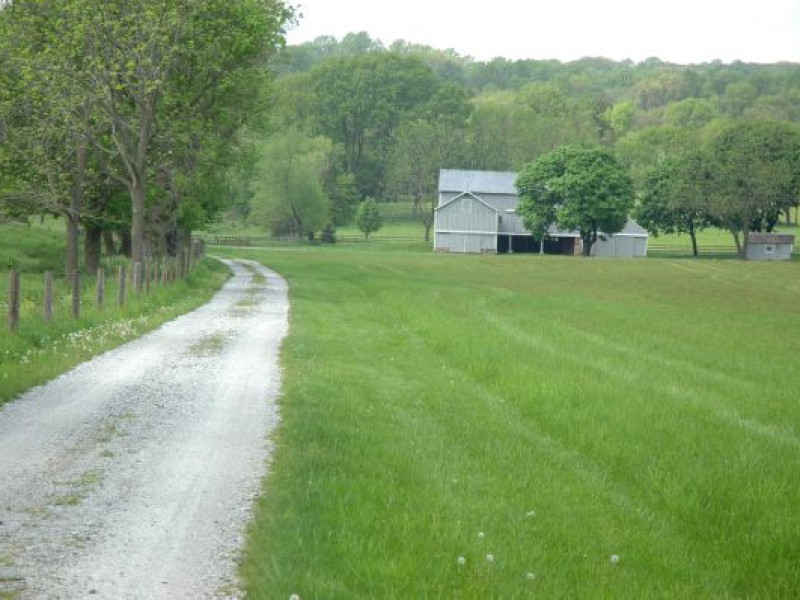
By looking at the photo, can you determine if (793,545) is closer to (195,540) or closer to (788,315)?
(195,540)

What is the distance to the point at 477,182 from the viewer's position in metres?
118

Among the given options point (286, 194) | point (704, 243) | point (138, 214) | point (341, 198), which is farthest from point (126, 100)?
point (341, 198)

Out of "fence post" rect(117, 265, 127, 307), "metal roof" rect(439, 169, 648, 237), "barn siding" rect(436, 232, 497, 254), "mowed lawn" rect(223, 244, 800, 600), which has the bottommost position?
"mowed lawn" rect(223, 244, 800, 600)

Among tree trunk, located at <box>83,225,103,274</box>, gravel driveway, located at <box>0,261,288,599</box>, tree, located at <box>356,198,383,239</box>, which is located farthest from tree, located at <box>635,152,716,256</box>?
gravel driveway, located at <box>0,261,288,599</box>

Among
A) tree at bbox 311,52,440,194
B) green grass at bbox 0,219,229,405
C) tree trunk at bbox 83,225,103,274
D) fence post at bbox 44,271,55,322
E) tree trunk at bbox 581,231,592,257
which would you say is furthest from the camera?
tree at bbox 311,52,440,194

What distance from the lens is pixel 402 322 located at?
89.2 feet

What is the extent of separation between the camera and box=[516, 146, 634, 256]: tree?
9800cm

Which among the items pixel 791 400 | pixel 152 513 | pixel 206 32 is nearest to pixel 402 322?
pixel 791 400

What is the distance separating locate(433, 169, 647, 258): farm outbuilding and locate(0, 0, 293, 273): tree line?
225 ft

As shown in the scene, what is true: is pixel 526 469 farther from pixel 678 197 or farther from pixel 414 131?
pixel 414 131

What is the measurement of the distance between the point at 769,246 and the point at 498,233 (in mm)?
28742

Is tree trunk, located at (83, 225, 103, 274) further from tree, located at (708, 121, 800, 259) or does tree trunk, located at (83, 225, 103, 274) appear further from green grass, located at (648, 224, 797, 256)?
green grass, located at (648, 224, 797, 256)

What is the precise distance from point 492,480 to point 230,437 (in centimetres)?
326

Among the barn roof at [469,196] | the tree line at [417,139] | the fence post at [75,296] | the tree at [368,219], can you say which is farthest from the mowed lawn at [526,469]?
the tree at [368,219]
